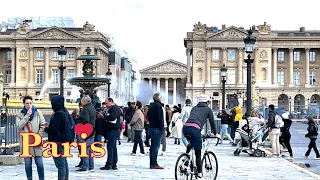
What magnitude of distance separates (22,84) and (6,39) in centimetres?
849

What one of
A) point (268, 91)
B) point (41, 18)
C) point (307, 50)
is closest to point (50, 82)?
point (41, 18)

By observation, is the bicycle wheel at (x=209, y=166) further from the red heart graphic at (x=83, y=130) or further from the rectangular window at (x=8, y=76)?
the rectangular window at (x=8, y=76)

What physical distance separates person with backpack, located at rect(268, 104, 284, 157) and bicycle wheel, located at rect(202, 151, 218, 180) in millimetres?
7676

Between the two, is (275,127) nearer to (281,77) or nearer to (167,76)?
(281,77)

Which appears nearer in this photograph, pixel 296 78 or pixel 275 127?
pixel 275 127

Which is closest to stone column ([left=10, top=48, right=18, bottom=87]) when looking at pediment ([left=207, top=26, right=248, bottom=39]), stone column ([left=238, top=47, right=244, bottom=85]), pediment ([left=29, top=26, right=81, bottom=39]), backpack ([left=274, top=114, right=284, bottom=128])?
pediment ([left=29, top=26, right=81, bottom=39])

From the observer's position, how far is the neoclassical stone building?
148m

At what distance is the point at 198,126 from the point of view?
13.0 m

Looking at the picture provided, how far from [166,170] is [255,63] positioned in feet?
327

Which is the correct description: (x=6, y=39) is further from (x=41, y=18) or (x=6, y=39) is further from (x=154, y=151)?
(x=154, y=151)

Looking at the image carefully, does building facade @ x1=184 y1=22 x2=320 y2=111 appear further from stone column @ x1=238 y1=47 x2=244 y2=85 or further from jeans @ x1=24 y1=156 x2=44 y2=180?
jeans @ x1=24 y1=156 x2=44 y2=180

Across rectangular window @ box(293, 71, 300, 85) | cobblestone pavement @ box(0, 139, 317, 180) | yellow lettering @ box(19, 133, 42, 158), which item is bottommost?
cobblestone pavement @ box(0, 139, 317, 180)

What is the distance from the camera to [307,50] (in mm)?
118125

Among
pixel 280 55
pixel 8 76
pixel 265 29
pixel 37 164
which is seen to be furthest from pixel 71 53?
pixel 37 164
